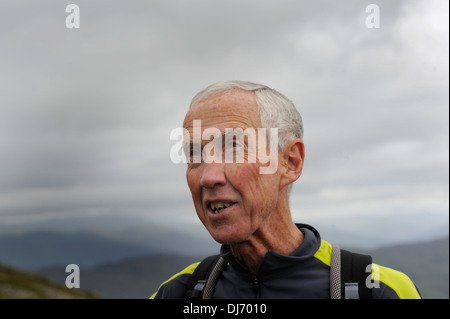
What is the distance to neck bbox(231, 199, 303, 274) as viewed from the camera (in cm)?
539

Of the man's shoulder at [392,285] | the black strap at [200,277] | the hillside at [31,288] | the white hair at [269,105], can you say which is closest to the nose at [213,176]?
the white hair at [269,105]

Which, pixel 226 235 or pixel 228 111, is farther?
pixel 228 111

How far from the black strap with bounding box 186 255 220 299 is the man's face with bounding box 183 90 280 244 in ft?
2.98

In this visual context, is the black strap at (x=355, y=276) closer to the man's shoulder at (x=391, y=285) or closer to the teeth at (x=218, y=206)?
the man's shoulder at (x=391, y=285)

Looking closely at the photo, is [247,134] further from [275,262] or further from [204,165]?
[275,262]

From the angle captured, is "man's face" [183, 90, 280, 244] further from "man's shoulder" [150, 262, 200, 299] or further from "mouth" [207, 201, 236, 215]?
"man's shoulder" [150, 262, 200, 299]

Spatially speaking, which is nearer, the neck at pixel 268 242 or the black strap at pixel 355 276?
the black strap at pixel 355 276

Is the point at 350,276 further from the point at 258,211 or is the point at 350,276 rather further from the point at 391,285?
the point at 258,211

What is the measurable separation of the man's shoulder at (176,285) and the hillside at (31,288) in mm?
85803

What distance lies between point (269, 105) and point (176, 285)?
254cm

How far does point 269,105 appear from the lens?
534 cm

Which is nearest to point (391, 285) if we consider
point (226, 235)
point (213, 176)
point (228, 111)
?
point (226, 235)

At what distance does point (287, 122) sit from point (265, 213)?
3.53ft

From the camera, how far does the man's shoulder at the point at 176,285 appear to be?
5.93 metres
